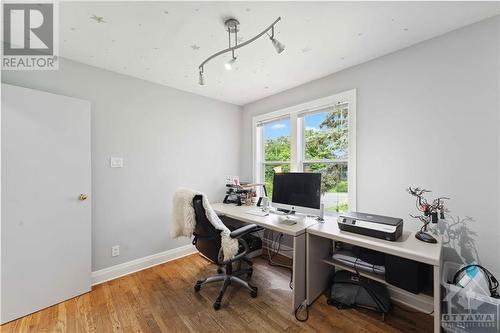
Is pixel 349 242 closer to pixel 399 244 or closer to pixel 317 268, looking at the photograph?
pixel 399 244

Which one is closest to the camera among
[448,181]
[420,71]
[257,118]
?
[448,181]

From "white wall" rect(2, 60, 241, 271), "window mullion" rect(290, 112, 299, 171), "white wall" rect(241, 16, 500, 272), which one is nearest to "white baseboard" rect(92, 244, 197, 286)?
"white wall" rect(2, 60, 241, 271)

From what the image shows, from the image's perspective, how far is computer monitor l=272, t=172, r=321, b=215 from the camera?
2014mm

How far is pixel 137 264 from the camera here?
8.27ft

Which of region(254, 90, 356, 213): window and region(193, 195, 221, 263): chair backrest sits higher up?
region(254, 90, 356, 213): window

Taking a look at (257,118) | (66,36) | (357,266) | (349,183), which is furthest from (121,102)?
(357,266)

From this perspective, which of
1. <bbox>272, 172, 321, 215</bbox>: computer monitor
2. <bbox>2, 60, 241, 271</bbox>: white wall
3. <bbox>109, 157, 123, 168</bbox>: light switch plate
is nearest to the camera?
<bbox>272, 172, 321, 215</bbox>: computer monitor

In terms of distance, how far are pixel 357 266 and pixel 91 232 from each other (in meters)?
2.70

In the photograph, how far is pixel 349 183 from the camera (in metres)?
2.26

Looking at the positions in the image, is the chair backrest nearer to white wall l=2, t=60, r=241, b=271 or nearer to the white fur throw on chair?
the white fur throw on chair

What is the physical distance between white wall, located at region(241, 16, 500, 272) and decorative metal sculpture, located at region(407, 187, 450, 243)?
76mm

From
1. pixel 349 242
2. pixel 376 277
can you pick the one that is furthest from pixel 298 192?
pixel 376 277

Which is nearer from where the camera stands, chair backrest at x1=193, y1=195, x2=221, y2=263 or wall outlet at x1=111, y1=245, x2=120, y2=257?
chair backrest at x1=193, y1=195, x2=221, y2=263

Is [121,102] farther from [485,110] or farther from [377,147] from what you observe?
[485,110]
